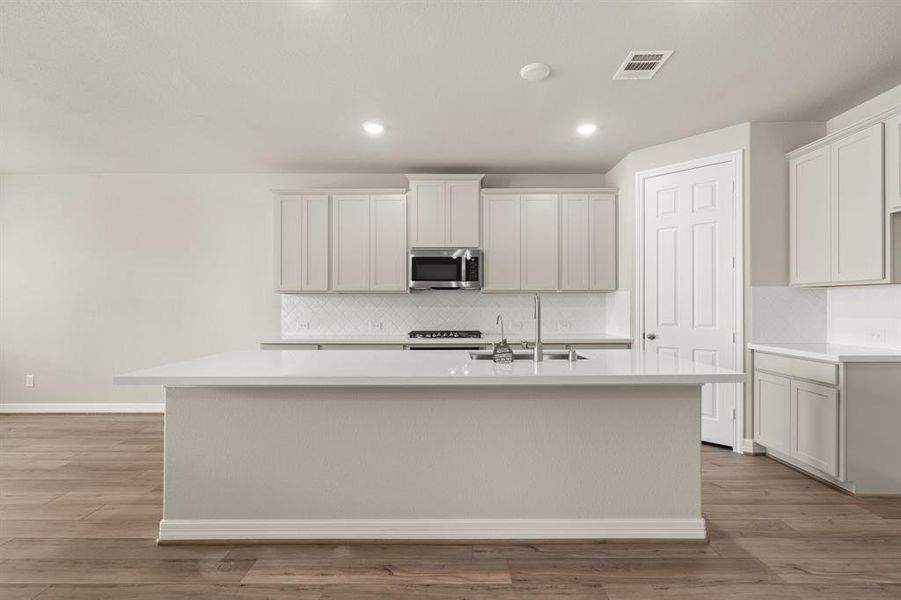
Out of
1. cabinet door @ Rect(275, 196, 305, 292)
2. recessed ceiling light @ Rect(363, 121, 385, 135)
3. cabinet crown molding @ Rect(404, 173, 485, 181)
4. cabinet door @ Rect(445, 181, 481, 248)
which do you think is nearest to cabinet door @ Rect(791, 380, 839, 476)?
cabinet door @ Rect(445, 181, 481, 248)

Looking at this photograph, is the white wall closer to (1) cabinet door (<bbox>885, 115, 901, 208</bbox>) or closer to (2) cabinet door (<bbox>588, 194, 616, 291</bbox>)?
(2) cabinet door (<bbox>588, 194, 616, 291</bbox>)

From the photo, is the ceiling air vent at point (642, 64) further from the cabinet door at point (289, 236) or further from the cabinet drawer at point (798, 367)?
the cabinet door at point (289, 236)

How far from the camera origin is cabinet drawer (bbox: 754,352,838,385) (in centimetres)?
311

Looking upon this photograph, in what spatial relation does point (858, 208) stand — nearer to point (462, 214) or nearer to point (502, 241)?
point (502, 241)

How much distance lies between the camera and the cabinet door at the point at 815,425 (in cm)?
309

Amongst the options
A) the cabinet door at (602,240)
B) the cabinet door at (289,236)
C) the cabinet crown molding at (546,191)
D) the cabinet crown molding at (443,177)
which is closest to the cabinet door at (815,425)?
the cabinet door at (602,240)

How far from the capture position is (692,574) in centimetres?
215

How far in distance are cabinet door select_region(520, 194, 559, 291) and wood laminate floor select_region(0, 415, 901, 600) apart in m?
2.43

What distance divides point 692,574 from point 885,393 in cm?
194

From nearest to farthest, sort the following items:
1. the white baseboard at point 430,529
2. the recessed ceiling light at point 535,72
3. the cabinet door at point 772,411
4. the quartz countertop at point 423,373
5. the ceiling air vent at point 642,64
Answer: the quartz countertop at point 423,373 → the white baseboard at point 430,529 → the ceiling air vent at point 642,64 → the recessed ceiling light at point 535,72 → the cabinet door at point 772,411

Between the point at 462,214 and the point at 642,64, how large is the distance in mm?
2294

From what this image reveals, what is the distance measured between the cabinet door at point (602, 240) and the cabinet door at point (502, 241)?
73cm

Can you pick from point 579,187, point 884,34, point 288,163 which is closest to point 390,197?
point 288,163

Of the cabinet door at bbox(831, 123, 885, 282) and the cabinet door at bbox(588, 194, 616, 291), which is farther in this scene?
the cabinet door at bbox(588, 194, 616, 291)
